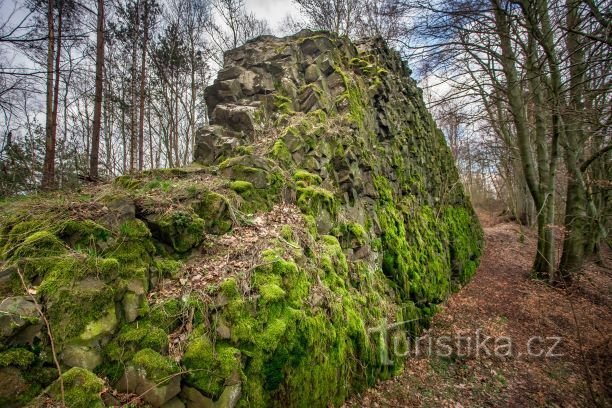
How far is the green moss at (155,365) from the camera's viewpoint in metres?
2.49

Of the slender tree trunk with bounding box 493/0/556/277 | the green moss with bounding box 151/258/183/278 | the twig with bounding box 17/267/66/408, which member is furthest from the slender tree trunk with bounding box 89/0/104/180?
the slender tree trunk with bounding box 493/0/556/277

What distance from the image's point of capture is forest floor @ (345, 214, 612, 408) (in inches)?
171

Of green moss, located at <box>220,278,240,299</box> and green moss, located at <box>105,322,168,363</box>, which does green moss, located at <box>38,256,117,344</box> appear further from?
green moss, located at <box>220,278,240,299</box>

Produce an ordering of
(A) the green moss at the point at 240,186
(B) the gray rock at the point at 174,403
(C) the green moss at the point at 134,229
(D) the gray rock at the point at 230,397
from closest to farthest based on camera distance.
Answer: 1. (B) the gray rock at the point at 174,403
2. (D) the gray rock at the point at 230,397
3. (C) the green moss at the point at 134,229
4. (A) the green moss at the point at 240,186

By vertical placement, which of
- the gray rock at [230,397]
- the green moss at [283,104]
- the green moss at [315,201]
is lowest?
the gray rock at [230,397]

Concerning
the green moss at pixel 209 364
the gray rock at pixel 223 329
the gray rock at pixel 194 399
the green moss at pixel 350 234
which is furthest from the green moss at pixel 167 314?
the green moss at pixel 350 234

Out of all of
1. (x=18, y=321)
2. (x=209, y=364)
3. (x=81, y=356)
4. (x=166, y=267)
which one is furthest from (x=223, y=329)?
(x=18, y=321)

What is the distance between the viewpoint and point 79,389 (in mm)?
2164

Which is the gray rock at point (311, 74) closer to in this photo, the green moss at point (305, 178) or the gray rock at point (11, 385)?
the green moss at point (305, 178)

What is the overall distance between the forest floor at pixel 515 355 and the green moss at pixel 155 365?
96.5 inches

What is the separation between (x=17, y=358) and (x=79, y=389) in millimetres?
484

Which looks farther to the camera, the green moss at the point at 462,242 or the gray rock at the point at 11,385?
the green moss at the point at 462,242

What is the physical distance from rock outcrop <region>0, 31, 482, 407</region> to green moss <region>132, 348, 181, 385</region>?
0.02 meters

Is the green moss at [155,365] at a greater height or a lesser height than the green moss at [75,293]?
lesser
